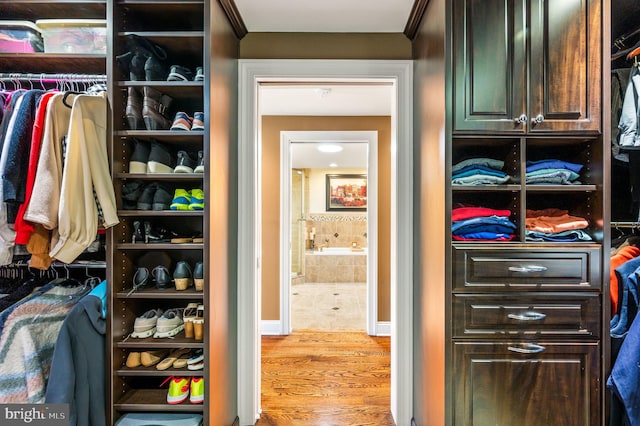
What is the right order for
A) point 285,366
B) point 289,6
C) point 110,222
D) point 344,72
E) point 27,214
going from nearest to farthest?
1. point 27,214
2. point 110,222
3. point 289,6
4. point 344,72
5. point 285,366

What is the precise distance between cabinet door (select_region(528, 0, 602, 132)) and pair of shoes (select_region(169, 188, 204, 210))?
1.51 metres

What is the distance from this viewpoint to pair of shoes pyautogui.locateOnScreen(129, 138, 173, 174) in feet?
4.55

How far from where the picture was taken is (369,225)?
9.98 feet

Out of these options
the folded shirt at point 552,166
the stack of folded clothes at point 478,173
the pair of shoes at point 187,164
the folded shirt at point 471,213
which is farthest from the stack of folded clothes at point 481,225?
the pair of shoes at point 187,164

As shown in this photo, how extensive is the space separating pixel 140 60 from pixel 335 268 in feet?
15.3

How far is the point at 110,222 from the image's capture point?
125 cm

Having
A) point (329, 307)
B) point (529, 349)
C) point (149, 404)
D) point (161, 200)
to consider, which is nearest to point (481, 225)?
point (529, 349)

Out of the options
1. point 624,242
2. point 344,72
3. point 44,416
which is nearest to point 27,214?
point 44,416

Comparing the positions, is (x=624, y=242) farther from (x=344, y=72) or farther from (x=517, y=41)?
(x=344, y=72)

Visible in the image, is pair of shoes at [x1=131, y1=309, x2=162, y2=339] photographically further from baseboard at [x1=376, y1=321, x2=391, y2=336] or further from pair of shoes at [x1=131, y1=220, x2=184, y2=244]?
baseboard at [x1=376, y1=321, x2=391, y2=336]

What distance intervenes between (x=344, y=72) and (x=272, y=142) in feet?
4.78

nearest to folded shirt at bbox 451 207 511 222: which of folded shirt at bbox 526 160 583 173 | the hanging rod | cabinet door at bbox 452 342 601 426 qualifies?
folded shirt at bbox 526 160 583 173

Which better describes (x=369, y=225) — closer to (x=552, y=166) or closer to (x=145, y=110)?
(x=552, y=166)

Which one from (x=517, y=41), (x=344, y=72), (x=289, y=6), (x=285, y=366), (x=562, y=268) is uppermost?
(x=289, y=6)
